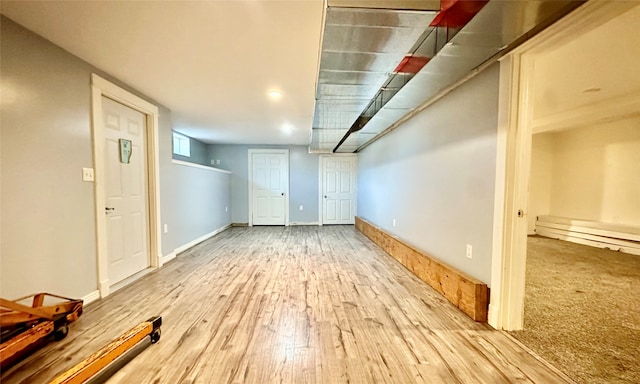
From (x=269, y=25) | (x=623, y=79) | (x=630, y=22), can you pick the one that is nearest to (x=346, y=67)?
(x=269, y=25)

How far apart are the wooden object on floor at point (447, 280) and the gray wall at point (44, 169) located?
10.4ft

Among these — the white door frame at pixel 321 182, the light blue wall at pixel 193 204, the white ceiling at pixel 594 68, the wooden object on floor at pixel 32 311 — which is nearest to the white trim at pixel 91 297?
the wooden object on floor at pixel 32 311

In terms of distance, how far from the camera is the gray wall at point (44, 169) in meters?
1.58

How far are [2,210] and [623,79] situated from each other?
5.57m

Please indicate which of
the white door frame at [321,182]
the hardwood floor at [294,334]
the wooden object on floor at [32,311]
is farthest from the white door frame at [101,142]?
the white door frame at [321,182]

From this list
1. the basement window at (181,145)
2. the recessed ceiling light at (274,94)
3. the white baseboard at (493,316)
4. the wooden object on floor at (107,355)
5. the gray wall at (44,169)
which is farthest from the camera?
the basement window at (181,145)

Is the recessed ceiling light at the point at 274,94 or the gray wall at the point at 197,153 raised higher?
the recessed ceiling light at the point at 274,94

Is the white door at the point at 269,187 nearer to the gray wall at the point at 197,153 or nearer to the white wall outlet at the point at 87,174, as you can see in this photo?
the gray wall at the point at 197,153

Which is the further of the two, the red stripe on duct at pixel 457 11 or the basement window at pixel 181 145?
the basement window at pixel 181 145

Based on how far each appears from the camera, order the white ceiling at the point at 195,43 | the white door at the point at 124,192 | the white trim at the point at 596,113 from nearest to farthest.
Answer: the white ceiling at the point at 195,43
the white door at the point at 124,192
the white trim at the point at 596,113

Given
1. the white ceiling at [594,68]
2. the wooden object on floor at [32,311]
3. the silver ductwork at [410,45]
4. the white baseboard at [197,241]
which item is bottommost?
the white baseboard at [197,241]

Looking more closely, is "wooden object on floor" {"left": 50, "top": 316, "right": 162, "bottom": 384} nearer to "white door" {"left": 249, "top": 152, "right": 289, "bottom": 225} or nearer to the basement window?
the basement window

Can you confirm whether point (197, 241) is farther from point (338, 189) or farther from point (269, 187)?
point (338, 189)

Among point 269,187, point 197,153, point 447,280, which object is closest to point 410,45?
point 447,280
